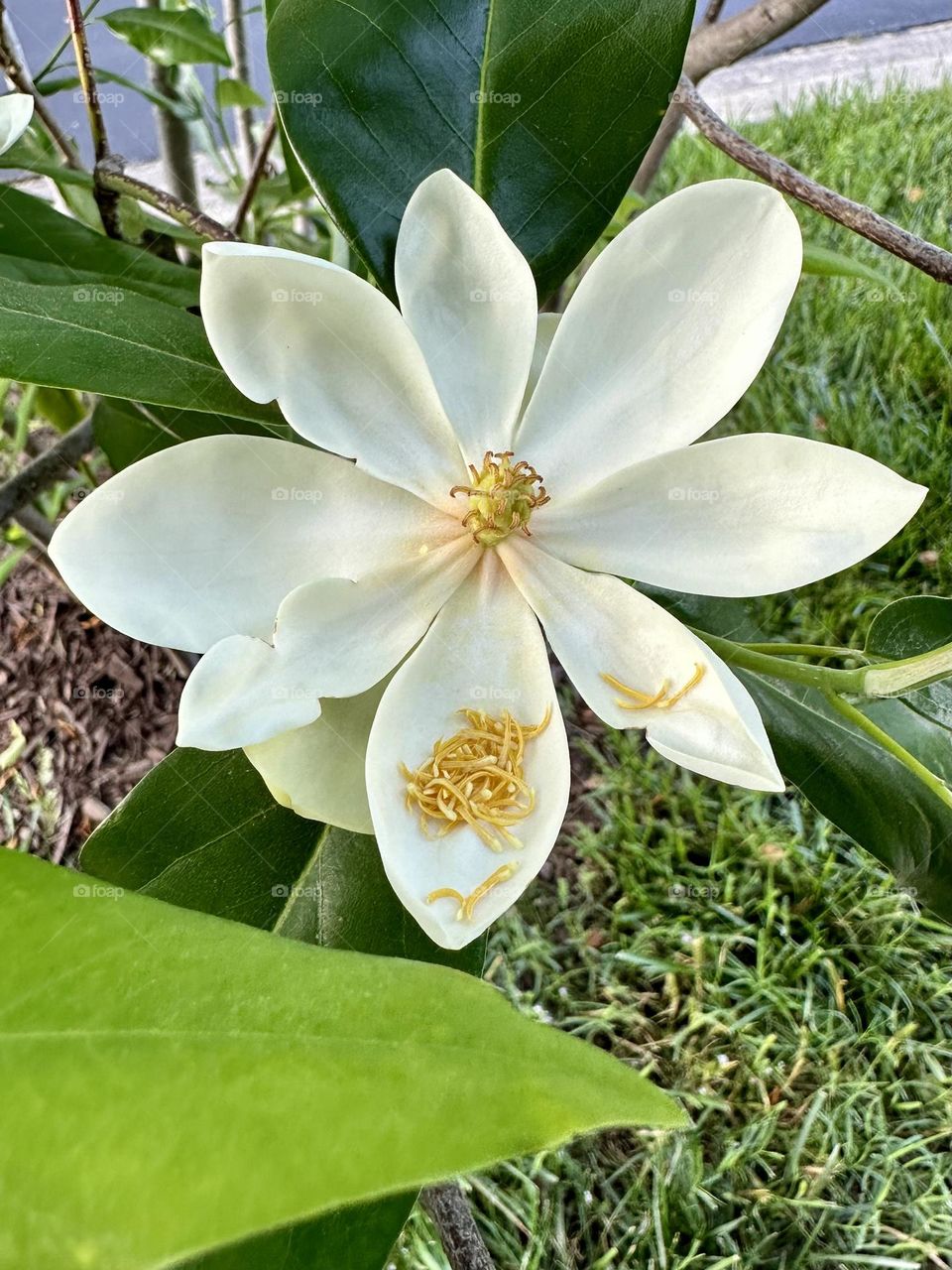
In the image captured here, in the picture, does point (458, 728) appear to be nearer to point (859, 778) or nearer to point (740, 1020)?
point (859, 778)

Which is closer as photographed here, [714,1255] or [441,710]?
[441,710]

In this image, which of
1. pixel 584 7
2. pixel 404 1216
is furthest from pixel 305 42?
pixel 404 1216

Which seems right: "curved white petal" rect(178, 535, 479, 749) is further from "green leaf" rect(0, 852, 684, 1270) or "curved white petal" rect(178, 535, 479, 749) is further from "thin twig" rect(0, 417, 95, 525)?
"thin twig" rect(0, 417, 95, 525)

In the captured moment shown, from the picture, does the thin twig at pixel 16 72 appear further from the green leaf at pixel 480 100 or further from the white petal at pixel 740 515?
the white petal at pixel 740 515

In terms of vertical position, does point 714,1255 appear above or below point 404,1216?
below

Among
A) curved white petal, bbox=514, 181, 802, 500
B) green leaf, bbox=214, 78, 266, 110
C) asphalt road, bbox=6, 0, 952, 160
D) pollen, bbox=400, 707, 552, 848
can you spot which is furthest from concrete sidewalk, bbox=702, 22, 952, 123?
pollen, bbox=400, 707, 552, 848

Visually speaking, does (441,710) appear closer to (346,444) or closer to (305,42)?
(346,444)
